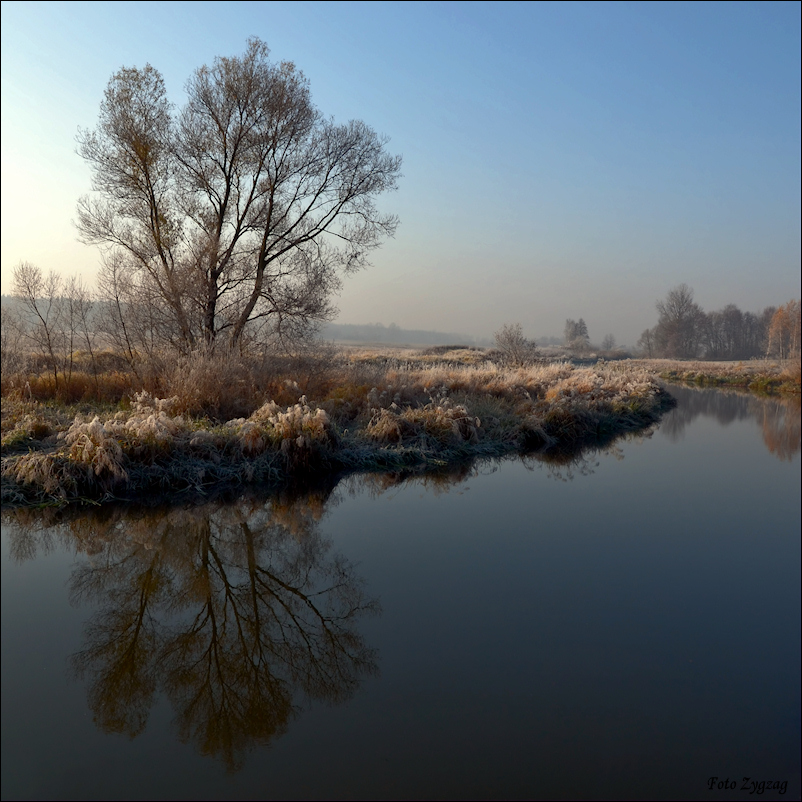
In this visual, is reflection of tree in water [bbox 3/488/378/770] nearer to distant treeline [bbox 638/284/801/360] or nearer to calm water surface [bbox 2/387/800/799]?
calm water surface [bbox 2/387/800/799]

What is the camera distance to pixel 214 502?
7.59m

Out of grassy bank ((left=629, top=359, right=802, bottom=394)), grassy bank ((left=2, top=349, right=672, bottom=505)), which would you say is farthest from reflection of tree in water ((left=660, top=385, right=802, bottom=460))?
grassy bank ((left=629, top=359, right=802, bottom=394))

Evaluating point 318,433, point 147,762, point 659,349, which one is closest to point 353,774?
point 147,762

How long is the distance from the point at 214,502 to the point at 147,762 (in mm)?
4707

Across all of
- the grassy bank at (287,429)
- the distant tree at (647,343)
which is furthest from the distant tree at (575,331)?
the grassy bank at (287,429)

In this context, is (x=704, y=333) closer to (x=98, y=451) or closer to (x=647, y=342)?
(x=647, y=342)

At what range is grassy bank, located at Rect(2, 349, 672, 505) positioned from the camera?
7.69 m

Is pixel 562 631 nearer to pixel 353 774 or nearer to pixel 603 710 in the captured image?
pixel 603 710

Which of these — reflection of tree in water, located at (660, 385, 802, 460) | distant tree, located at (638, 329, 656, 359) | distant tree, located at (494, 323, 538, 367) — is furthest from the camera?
distant tree, located at (638, 329, 656, 359)

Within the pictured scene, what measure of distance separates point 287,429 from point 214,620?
15.6ft

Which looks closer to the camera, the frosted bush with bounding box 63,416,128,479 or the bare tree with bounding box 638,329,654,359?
the frosted bush with bounding box 63,416,128,479

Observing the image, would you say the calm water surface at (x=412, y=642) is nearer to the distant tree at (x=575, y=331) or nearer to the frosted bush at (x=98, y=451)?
the frosted bush at (x=98, y=451)

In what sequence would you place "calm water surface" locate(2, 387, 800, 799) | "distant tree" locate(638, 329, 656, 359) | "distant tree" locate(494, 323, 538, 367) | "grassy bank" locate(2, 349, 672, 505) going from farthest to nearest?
"distant tree" locate(638, 329, 656, 359) < "distant tree" locate(494, 323, 538, 367) < "grassy bank" locate(2, 349, 672, 505) < "calm water surface" locate(2, 387, 800, 799)

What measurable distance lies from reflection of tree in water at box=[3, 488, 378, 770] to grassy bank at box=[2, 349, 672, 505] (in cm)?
107
